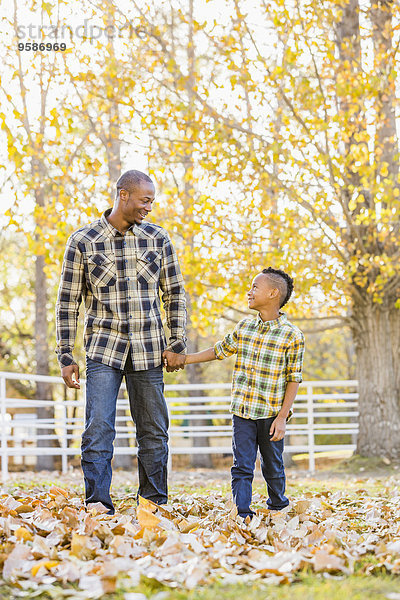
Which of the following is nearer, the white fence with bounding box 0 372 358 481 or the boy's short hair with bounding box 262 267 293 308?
the boy's short hair with bounding box 262 267 293 308

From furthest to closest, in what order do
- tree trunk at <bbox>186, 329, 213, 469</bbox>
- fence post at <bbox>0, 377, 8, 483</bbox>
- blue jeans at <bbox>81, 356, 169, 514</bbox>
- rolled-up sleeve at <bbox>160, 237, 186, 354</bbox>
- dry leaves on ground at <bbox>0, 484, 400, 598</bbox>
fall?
tree trunk at <bbox>186, 329, 213, 469</bbox>
fence post at <bbox>0, 377, 8, 483</bbox>
rolled-up sleeve at <bbox>160, 237, 186, 354</bbox>
blue jeans at <bbox>81, 356, 169, 514</bbox>
dry leaves on ground at <bbox>0, 484, 400, 598</bbox>

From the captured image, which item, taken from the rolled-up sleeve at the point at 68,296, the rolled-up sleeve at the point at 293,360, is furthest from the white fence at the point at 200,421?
the rolled-up sleeve at the point at 293,360

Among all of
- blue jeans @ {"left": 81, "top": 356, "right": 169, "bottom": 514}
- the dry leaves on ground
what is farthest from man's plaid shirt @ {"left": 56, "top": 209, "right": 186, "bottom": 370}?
the dry leaves on ground

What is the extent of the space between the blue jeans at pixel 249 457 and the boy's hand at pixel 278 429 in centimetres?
6

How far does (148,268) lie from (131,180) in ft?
1.73

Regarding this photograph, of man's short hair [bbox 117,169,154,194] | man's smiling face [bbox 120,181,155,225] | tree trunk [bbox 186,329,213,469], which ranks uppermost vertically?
man's short hair [bbox 117,169,154,194]

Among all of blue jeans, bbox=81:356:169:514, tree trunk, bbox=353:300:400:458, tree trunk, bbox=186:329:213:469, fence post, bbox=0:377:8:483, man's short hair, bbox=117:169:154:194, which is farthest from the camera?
tree trunk, bbox=186:329:213:469

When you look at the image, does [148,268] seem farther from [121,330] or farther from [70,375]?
[70,375]

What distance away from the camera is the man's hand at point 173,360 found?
4438 millimetres

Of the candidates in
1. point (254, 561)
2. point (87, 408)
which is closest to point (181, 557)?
point (254, 561)

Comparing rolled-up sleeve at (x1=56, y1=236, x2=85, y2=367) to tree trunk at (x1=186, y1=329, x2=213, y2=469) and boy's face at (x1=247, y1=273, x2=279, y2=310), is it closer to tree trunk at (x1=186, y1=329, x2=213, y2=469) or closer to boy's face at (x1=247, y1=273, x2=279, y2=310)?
boy's face at (x1=247, y1=273, x2=279, y2=310)

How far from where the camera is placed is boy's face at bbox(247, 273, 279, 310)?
4469 millimetres

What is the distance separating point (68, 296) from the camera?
4.47 metres

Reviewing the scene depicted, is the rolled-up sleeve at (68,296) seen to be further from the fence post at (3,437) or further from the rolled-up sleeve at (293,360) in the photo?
the fence post at (3,437)
